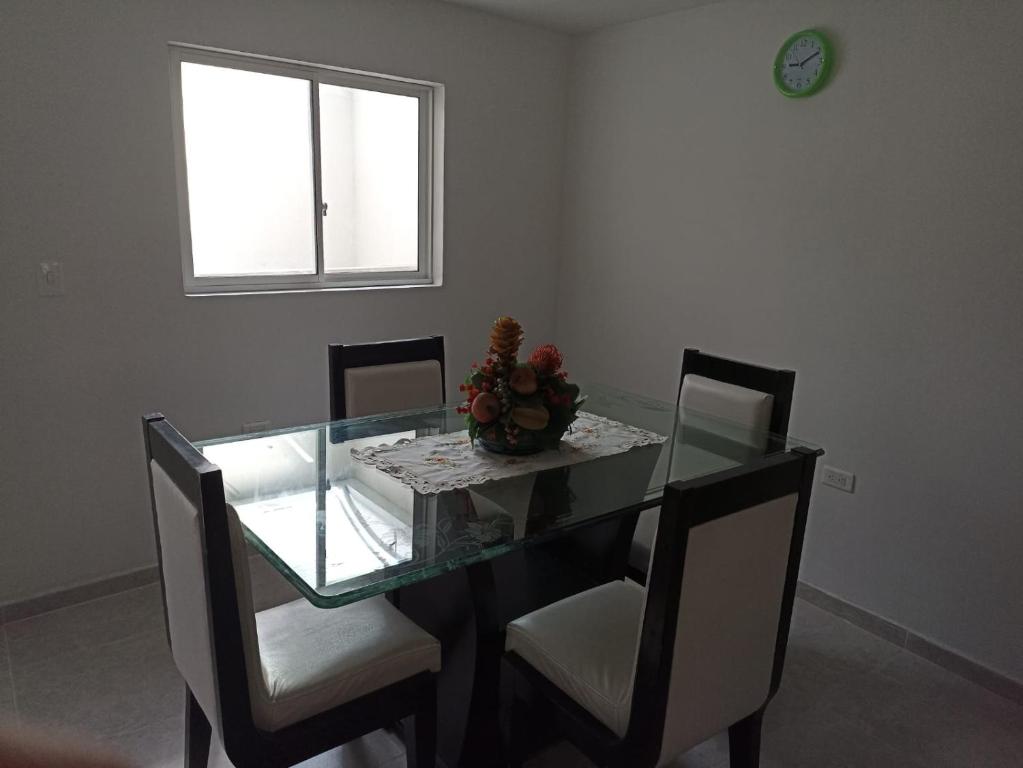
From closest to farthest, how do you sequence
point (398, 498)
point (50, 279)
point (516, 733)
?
point (398, 498)
point (516, 733)
point (50, 279)

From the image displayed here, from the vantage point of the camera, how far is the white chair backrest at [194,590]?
1318 mm

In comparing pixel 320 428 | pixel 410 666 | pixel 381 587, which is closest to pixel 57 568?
pixel 320 428

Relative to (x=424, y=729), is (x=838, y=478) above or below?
above

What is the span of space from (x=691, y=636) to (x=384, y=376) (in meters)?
1.54

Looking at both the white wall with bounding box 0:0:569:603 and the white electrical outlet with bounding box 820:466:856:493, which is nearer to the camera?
the white wall with bounding box 0:0:569:603

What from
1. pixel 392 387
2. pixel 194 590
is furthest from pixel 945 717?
pixel 194 590

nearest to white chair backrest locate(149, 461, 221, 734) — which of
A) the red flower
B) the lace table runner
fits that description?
the lace table runner

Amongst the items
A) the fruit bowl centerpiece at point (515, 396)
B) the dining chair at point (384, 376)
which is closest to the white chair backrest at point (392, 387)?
the dining chair at point (384, 376)

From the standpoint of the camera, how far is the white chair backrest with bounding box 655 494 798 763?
4.44 ft

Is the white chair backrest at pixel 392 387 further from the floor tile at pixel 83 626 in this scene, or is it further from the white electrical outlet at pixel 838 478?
the white electrical outlet at pixel 838 478

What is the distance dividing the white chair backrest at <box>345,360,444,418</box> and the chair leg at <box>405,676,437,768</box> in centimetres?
112

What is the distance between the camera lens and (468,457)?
2033mm

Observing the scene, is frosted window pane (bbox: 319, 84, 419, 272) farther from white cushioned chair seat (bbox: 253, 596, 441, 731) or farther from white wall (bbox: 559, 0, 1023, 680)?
white cushioned chair seat (bbox: 253, 596, 441, 731)

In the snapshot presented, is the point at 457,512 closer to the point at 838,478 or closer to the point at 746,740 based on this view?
the point at 746,740
